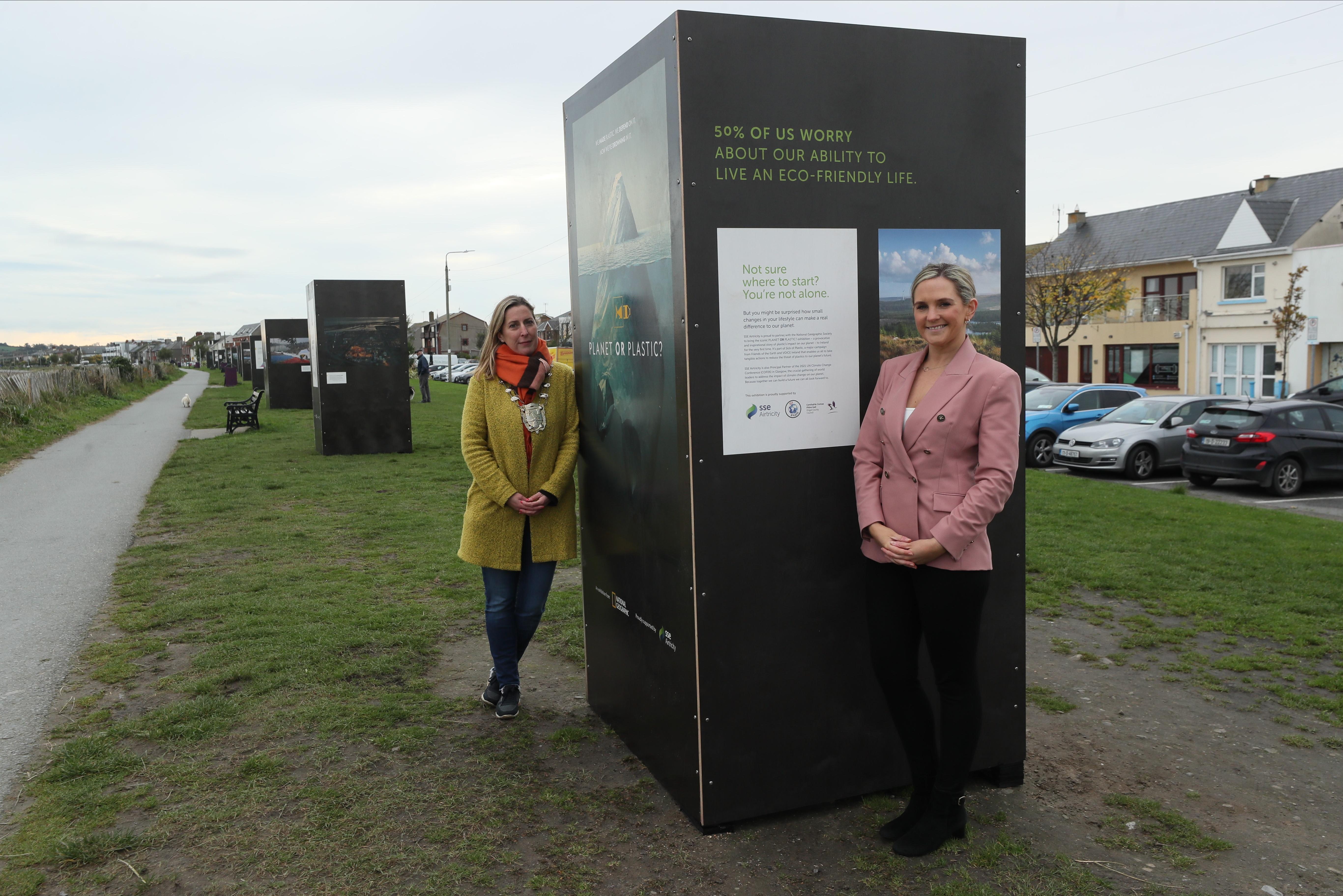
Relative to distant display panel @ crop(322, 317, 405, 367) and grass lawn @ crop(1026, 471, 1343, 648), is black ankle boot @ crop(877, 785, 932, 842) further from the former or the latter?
distant display panel @ crop(322, 317, 405, 367)

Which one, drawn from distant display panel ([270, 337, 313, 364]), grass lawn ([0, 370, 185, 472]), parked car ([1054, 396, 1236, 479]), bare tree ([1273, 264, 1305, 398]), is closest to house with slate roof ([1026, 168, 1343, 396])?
bare tree ([1273, 264, 1305, 398])

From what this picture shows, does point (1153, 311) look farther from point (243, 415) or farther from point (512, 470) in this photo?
point (512, 470)

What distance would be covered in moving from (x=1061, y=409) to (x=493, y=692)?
52.0ft

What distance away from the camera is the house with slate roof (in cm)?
3588

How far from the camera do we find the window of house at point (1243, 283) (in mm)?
38875

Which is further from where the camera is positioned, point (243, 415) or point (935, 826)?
point (243, 415)

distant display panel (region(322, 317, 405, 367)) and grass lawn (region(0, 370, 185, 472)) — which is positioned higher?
distant display panel (region(322, 317, 405, 367))

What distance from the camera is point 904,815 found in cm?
371

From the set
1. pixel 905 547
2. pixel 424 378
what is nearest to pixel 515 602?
pixel 905 547

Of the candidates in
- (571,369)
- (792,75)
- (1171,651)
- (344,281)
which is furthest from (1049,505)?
(344,281)

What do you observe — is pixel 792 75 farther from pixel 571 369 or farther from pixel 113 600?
pixel 113 600

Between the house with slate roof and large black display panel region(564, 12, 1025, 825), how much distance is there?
3731 cm

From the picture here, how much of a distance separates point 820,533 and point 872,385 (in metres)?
0.60

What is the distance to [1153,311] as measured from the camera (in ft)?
145
